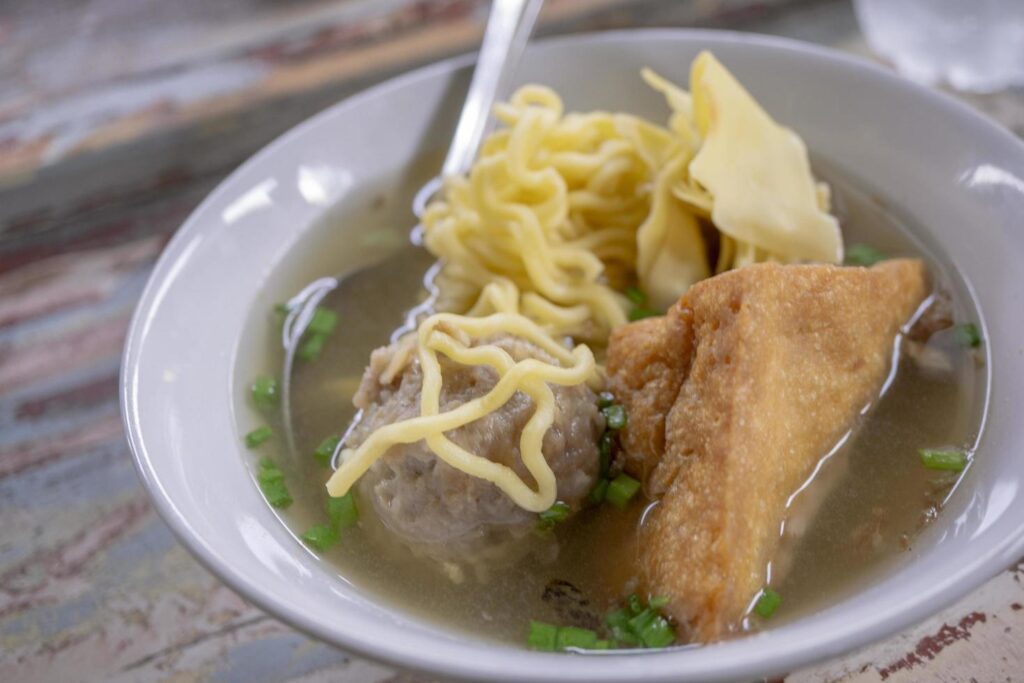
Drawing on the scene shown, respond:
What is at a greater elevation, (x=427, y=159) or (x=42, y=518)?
(x=427, y=159)

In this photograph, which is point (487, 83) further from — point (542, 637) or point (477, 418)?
point (542, 637)

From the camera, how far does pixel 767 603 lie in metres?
1.66

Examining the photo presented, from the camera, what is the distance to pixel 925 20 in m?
3.21

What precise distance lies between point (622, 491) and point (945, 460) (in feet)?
2.13

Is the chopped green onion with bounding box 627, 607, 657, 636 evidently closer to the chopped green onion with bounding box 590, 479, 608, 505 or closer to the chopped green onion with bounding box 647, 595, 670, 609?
the chopped green onion with bounding box 647, 595, 670, 609

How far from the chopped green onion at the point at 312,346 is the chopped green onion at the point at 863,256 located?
139 cm

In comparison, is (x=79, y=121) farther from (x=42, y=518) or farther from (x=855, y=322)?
(x=855, y=322)

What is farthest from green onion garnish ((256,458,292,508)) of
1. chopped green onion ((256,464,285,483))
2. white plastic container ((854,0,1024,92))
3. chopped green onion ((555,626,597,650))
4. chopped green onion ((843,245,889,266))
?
white plastic container ((854,0,1024,92))

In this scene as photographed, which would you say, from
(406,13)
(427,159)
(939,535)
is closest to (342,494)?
(939,535)

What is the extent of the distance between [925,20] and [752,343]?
2050 millimetres

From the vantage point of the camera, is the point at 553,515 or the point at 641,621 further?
the point at 553,515

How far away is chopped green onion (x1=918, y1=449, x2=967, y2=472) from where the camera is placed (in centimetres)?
184

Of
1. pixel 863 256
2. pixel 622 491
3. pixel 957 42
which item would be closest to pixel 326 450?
pixel 622 491

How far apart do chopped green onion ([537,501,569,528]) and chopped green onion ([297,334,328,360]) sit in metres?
0.85
